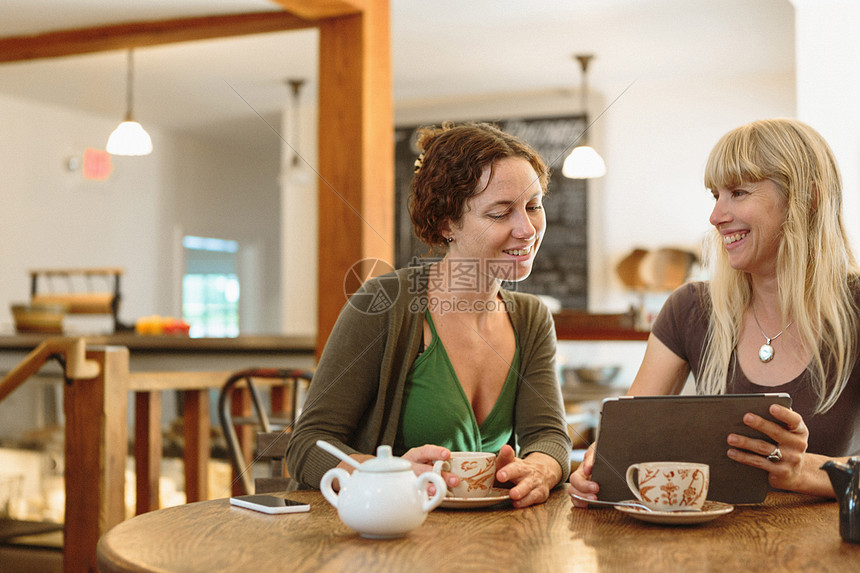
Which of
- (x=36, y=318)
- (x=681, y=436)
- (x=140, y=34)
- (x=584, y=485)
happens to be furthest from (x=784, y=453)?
A: (x=36, y=318)

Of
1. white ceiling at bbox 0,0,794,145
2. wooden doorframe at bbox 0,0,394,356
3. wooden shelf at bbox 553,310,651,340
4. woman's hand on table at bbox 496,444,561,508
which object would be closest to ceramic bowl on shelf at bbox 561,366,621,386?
wooden shelf at bbox 553,310,651,340

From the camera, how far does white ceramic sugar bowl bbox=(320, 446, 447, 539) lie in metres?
0.97

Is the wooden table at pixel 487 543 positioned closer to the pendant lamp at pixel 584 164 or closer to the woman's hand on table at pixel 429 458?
the woman's hand on table at pixel 429 458

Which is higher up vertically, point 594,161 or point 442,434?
point 594,161

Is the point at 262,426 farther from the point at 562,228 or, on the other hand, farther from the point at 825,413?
the point at 562,228

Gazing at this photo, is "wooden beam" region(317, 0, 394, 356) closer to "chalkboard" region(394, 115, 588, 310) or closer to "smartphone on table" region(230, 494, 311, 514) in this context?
"smartphone on table" region(230, 494, 311, 514)

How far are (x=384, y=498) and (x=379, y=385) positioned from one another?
507mm

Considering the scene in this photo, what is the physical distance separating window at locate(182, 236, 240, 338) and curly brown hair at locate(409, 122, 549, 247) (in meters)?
6.47

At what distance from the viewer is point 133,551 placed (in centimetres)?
94

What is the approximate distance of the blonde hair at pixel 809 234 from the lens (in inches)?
55.7

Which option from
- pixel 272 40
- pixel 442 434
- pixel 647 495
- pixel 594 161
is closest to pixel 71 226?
pixel 272 40

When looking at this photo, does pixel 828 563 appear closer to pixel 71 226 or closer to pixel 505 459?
pixel 505 459

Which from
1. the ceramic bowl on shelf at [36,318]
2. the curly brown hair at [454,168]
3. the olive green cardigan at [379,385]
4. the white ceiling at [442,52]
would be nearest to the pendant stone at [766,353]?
the olive green cardigan at [379,385]

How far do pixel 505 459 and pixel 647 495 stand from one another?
0.24 meters
